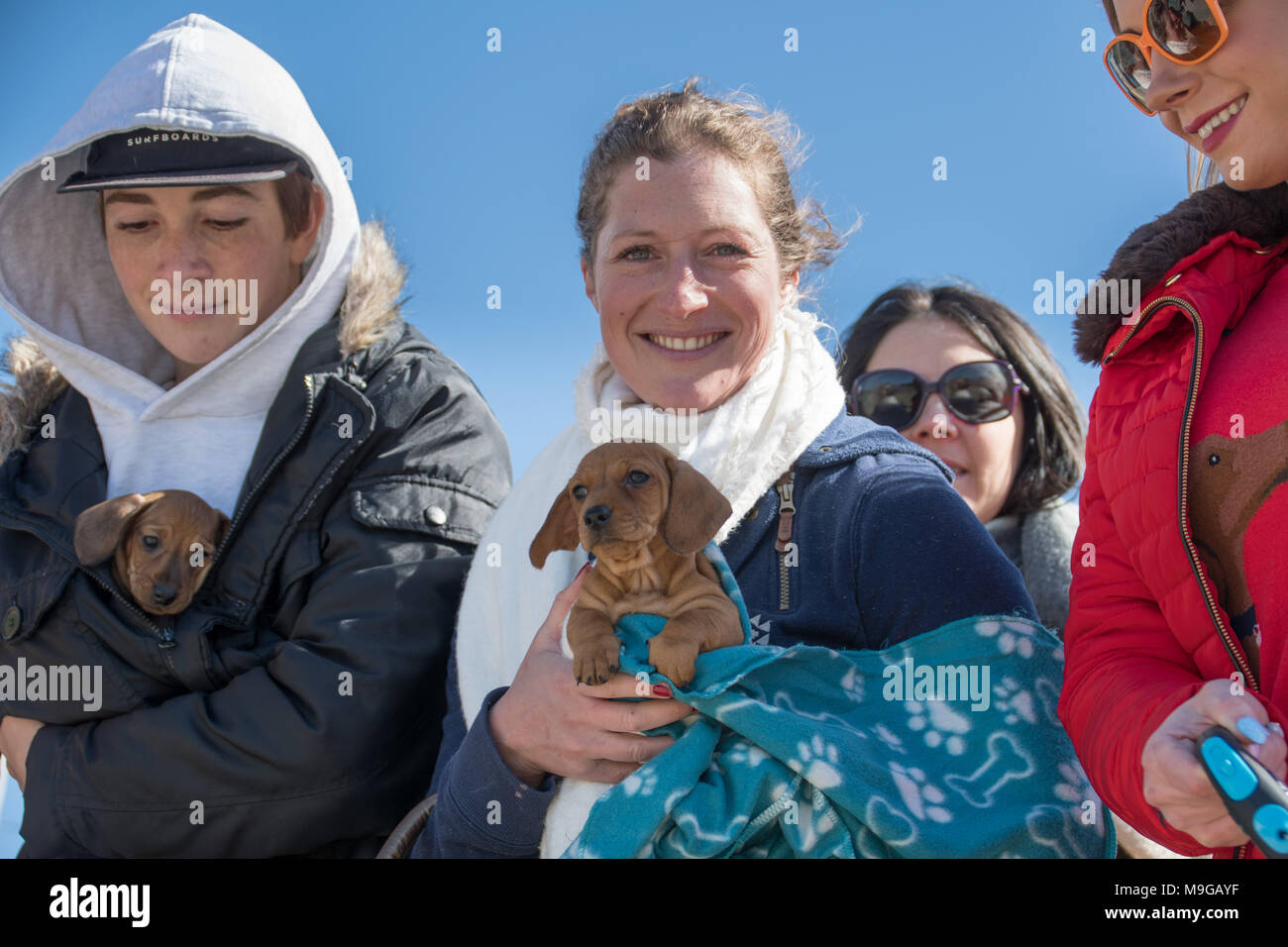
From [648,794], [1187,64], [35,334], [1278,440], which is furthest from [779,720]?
[35,334]

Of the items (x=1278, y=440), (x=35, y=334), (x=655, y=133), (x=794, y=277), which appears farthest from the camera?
(x=35, y=334)

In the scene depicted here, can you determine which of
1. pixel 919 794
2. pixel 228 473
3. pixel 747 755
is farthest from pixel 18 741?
pixel 919 794

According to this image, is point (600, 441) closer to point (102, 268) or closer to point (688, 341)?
point (688, 341)

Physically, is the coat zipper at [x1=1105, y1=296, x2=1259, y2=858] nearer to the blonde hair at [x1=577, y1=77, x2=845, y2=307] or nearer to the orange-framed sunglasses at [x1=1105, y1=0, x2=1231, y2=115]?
the orange-framed sunglasses at [x1=1105, y1=0, x2=1231, y2=115]

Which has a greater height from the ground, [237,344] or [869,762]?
[237,344]

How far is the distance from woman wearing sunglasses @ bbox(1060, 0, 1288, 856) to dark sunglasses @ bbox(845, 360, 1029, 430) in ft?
7.03

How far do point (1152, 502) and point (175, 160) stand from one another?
2893 millimetres

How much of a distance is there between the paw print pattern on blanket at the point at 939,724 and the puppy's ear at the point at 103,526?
2.23 metres

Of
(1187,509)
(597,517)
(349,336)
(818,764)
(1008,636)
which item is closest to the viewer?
(1187,509)

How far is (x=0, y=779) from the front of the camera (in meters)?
3.71

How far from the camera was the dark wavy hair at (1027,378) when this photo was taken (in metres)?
4.61

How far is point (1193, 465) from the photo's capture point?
207cm
